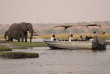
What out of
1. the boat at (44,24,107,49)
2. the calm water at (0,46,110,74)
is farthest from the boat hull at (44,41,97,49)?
the calm water at (0,46,110,74)

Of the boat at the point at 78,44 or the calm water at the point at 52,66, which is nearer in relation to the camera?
the calm water at the point at 52,66

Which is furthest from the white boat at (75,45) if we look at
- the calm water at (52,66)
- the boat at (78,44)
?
the calm water at (52,66)

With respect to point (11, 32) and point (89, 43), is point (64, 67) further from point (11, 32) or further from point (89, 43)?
point (11, 32)

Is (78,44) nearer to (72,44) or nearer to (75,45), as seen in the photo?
(75,45)

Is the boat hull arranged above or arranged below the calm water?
above

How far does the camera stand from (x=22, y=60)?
37.2 meters

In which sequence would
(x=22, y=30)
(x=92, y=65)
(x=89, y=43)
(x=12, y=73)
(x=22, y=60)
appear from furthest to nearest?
(x=22, y=30) → (x=89, y=43) → (x=22, y=60) → (x=92, y=65) → (x=12, y=73)

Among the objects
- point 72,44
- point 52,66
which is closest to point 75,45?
point 72,44

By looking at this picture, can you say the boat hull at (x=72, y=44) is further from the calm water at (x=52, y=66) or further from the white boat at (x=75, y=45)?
the calm water at (x=52, y=66)

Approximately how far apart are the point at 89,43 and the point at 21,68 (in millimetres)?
19632

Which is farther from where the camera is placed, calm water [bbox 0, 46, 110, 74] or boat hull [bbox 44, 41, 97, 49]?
boat hull [bbox 44, 41, 97, 49]

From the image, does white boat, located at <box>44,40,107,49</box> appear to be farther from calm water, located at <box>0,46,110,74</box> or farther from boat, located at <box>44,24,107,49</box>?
calm water, located at <box>0,46,110,74</box>

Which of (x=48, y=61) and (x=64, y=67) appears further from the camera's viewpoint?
(x=48, y=61)

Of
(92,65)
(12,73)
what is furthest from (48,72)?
(92,65)
